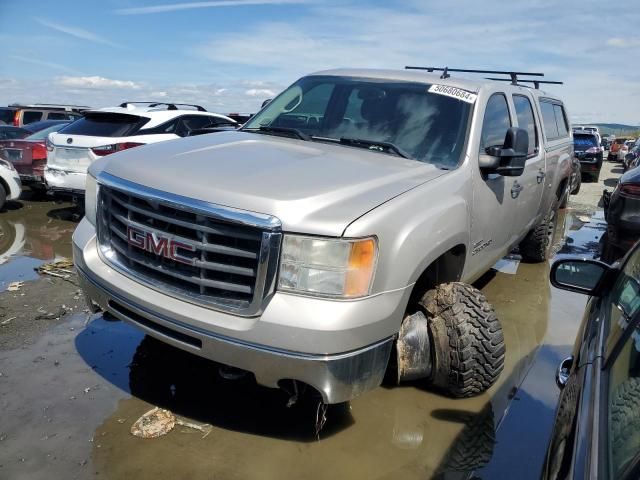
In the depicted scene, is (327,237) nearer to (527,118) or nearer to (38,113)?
(527,118)

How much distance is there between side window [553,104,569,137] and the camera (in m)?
6.81

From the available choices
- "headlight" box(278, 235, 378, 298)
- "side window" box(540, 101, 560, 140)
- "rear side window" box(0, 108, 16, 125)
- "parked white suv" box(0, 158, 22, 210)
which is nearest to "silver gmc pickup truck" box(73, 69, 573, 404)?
"headlight" box(278, 235, 378, 298)

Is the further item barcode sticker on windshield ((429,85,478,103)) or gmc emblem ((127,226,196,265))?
barcode sticker on windshield ((429,85,478,103))

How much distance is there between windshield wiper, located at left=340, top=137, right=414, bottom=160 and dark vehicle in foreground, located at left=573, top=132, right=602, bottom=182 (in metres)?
14.9

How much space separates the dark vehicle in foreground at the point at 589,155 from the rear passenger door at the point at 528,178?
41.1 feet

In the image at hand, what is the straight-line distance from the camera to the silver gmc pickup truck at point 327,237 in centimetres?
245

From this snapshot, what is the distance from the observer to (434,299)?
3.20 metres

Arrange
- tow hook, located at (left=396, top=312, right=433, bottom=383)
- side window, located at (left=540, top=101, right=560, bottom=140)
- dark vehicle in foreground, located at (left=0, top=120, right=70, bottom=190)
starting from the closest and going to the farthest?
tow hook, located at (left=396, top=312, right=433, bottom=383)
side window, located at (left=540, top=101, right=560, bottom=140)
dark vehicle in foreground, located at (left=0, top=120, right=70, bottom=190)

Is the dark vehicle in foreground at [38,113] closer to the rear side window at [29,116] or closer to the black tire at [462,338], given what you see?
the rear side window at [29,116]

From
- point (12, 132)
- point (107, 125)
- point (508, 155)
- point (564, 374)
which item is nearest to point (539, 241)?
point (508, 155)

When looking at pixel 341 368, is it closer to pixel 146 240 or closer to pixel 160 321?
pixel 160 321

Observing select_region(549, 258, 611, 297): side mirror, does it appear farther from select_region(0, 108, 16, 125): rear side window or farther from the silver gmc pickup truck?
select_region(0, 108, 16, 125): rear side window

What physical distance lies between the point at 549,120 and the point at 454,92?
294 cm

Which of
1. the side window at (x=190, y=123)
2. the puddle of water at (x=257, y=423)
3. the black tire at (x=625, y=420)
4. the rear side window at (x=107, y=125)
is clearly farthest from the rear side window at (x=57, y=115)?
the black tire at (x=625, y=420)
